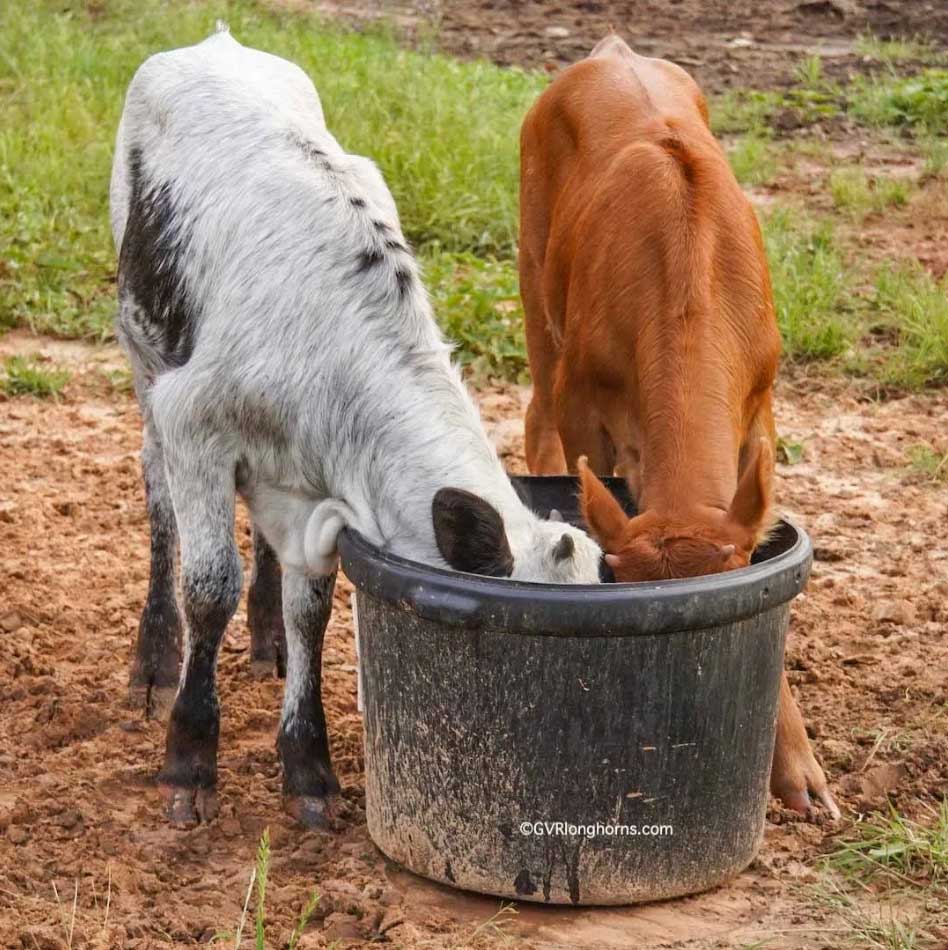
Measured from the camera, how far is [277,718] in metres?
4.59

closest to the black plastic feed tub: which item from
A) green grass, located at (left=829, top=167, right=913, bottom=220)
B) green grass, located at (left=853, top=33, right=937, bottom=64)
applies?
green grass, located at (left=829, top=167, right=913, bottom=220)

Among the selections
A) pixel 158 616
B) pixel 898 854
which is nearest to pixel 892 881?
pixel 898 854

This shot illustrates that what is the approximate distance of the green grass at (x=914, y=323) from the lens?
7.13m

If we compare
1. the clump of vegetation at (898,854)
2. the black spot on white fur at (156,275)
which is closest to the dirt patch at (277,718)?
the clump of vegetation at (898,854)

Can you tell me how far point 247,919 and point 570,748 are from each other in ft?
2.67

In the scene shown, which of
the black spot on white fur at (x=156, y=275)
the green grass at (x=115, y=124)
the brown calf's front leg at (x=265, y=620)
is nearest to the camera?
the black spot on white fur at (x=156, y=275)

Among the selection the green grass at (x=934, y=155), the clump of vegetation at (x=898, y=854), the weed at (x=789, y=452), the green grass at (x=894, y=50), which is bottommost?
the weed at (x=789, y=452)

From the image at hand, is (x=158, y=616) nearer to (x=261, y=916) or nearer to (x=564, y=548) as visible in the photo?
(x=564, y=548)

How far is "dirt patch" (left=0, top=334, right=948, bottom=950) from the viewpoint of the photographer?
11.3 feet

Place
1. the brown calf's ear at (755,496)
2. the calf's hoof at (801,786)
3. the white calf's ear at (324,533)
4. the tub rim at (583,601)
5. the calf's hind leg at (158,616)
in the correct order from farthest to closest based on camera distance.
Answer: the calf's hind leg at (158,616), the calf's hoof at (801,786), the white calf's ear at (324,533), the brown calf's ear at (755,496), the tub rim at (583,601)

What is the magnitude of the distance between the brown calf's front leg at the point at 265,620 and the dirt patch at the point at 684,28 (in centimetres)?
826

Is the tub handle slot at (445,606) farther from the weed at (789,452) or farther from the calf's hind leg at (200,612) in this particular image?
the weed at (789,452)

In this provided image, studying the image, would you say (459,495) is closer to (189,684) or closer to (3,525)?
(189,684)

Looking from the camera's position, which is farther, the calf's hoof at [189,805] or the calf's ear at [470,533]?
the calf's hoof at [189,805]
